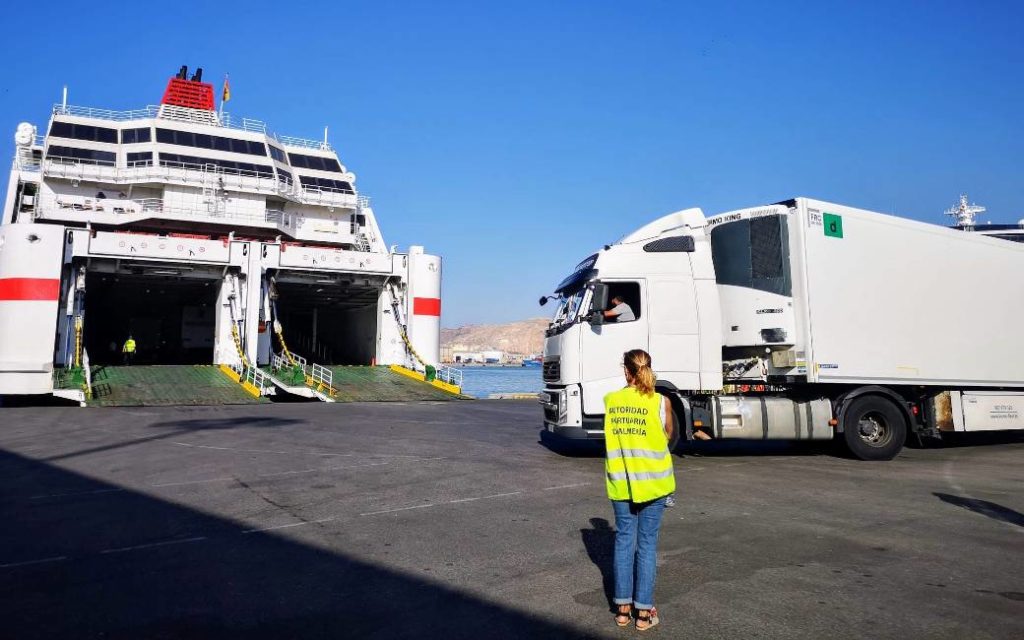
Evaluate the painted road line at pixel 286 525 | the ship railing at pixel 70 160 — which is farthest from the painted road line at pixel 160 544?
the ship railing at pixel 70 160

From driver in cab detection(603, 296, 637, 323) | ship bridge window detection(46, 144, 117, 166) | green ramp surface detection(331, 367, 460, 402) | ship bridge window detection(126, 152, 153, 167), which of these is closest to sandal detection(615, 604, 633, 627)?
driver in cab detection(603, 296, 637, 323)

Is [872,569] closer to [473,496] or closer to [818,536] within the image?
[818,536]

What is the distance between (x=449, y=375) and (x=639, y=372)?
20.3m

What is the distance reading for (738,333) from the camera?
10.7 m

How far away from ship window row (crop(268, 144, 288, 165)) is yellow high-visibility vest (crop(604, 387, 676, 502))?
28420 mm

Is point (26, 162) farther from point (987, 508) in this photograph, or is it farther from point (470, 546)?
point (987, 508)

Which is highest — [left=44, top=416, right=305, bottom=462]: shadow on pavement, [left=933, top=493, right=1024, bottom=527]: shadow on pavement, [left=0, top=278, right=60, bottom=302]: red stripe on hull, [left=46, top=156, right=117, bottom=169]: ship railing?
[left=46, top=156, right=117, bottom=169]: ship railing

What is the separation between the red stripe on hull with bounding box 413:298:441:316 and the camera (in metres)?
26.2

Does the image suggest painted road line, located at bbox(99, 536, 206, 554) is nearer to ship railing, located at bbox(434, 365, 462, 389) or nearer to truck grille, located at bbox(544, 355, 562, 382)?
Result: truck grille, located at bbox(544, 355, 562, 382)

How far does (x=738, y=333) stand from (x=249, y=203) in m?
23.0

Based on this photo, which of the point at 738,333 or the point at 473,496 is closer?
the point at 473,496

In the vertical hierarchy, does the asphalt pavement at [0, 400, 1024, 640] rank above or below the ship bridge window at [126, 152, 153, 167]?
below

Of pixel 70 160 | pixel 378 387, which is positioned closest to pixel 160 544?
pixel 378 387

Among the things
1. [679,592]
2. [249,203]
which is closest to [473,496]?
[679,592]
